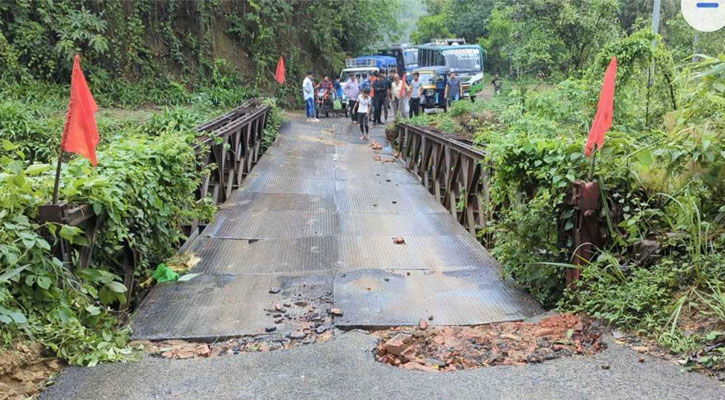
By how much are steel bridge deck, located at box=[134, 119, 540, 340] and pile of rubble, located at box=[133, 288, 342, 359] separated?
0.09 meters

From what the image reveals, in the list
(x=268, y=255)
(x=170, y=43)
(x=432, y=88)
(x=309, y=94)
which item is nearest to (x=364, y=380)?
(x=268, y=255)

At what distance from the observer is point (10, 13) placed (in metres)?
16.5

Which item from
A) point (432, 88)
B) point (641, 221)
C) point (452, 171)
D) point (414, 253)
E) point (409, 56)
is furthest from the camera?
point (409, 56)

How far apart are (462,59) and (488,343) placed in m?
26.0

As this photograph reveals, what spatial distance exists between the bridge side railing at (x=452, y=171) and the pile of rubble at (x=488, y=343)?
1969mm

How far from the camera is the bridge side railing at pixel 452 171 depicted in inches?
280

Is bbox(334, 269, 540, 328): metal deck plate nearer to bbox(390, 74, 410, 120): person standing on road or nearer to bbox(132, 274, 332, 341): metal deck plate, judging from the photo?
bbox(132, 274, 332, 341): metal deck plate

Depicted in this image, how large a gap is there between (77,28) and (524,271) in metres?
17.1

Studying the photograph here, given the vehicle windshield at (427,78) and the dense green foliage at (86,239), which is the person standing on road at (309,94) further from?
the dense green foliage at (86,239)

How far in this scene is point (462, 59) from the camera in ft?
92.6

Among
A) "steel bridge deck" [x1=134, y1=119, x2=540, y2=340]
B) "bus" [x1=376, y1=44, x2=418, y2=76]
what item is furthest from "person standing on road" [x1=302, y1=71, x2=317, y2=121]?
"bus" [x1=376, y1=44, x2=418, y2=76]

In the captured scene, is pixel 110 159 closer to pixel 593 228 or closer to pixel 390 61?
pixel 593 228

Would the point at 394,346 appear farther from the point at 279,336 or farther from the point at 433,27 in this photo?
the point at 433,27

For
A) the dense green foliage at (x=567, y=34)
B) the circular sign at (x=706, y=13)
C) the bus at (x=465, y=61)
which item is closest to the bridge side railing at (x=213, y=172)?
the circular sign at (x=706, y=13)
